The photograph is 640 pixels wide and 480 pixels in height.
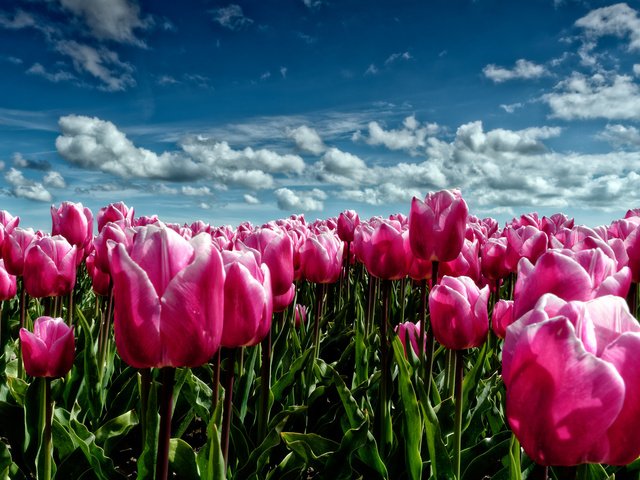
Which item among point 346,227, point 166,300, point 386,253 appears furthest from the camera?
point 346,227

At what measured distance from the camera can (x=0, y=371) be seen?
17.1 ft

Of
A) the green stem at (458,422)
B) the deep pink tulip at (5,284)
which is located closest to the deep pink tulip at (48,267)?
the deep pink tulip at (5,284)

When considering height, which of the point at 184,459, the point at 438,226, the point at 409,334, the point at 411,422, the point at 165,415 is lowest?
the point at 184,459

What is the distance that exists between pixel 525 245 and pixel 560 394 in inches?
150

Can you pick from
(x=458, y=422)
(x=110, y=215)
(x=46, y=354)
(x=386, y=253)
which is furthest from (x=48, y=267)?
(x=458, y=422)

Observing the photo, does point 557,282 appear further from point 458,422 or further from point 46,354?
point 46,354

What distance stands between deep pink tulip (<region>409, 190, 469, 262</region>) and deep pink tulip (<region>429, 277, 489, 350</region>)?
1.88ft

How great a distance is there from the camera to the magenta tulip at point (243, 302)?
2195 mm

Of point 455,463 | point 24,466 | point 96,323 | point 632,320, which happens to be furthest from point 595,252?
point 96,323

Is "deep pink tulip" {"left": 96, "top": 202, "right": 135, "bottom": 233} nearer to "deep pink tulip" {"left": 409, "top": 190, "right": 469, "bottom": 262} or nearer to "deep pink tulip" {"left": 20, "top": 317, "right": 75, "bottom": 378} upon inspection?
"deep pink tulip" {"left": 20, "top": 317, "right": 75, "bottom": 378}

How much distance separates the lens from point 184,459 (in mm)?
3107

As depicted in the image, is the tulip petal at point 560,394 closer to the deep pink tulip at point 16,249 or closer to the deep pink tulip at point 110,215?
the deep pink tulip at point 16,249

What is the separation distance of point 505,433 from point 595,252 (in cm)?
168

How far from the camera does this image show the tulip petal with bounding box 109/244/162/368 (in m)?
1.77
